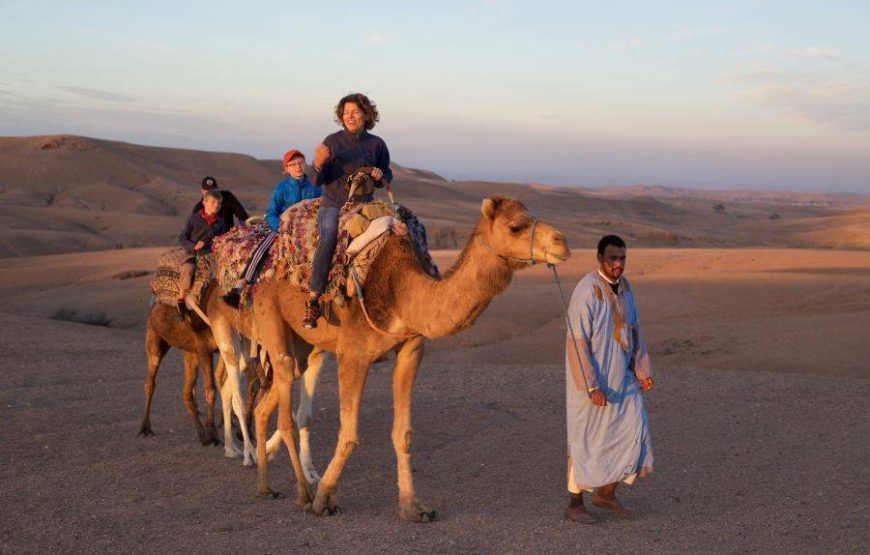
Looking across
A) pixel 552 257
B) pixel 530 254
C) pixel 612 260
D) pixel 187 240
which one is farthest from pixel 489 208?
pixel 187 240

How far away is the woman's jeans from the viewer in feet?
24.8

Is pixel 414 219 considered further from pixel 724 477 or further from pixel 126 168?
pixel 126 168

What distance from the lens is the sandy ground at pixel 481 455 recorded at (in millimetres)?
6953

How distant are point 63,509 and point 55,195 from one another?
246 feet

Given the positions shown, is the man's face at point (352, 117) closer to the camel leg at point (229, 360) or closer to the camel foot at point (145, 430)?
the camel leg at point (229, 360)

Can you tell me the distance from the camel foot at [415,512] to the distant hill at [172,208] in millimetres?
38012

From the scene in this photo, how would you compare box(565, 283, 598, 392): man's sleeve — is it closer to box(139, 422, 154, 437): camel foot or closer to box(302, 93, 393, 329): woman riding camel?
box(302, 93, 393, 329): woman riding camel

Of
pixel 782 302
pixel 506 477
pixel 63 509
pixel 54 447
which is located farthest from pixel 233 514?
pixel 782 302

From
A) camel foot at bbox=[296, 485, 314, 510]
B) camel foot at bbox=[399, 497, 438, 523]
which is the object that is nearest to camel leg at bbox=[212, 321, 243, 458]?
camel foot at bbox=[296, 485, 314, 510]

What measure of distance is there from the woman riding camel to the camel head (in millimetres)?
1490

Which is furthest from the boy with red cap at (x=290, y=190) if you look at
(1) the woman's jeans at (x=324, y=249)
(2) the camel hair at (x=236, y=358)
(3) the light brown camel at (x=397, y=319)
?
(1) the woman's jeans at (x=324, y=249)

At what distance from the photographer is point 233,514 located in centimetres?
760

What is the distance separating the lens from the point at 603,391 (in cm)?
721

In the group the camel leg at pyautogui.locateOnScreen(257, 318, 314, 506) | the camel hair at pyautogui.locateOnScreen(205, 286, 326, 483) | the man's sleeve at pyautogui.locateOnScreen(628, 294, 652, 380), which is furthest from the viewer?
the camel hair at pyautogui.locateOnScreen(205, 286, 326, 483)
